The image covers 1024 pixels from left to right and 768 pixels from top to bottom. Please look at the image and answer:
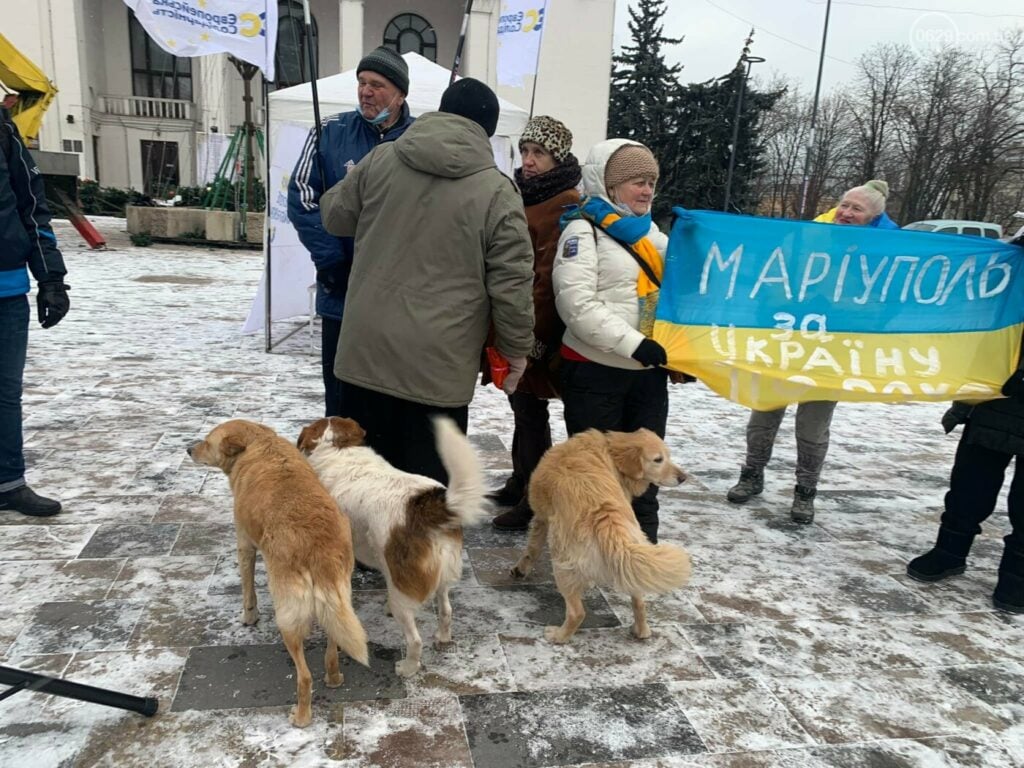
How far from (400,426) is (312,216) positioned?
1.44m

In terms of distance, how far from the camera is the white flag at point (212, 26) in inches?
179

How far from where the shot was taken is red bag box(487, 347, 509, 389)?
3.18 m

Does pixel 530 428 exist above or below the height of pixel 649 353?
below

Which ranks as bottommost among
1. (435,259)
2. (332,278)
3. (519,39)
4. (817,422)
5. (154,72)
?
(817,422)


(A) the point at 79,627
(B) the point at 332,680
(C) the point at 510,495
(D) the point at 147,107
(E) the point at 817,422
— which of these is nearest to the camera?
(B) the point at 332,680

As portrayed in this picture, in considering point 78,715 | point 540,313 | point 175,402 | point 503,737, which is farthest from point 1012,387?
point 175,402

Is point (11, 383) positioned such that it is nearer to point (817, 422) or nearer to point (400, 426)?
point (400, 426)

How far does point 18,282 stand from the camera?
362 centimetres

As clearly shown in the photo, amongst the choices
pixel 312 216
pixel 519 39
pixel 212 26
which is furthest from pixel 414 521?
pixel 519 39

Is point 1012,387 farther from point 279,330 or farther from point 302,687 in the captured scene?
point 279,330

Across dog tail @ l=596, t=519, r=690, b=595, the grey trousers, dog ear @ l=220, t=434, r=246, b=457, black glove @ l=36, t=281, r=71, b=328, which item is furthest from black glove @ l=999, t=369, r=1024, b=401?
black glove @ l=36, t=281, r=71, b=328

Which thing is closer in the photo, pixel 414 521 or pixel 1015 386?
pixel 414 521

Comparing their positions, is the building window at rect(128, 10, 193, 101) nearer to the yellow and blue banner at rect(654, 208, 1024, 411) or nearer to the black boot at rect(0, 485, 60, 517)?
the black boot at rect(0, 485, 60, 517)

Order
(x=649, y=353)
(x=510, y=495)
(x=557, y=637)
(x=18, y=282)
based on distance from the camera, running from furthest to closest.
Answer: (x=510, y=495), (x=18, y=282), (x=649, y=353), (x=557, y=637)
